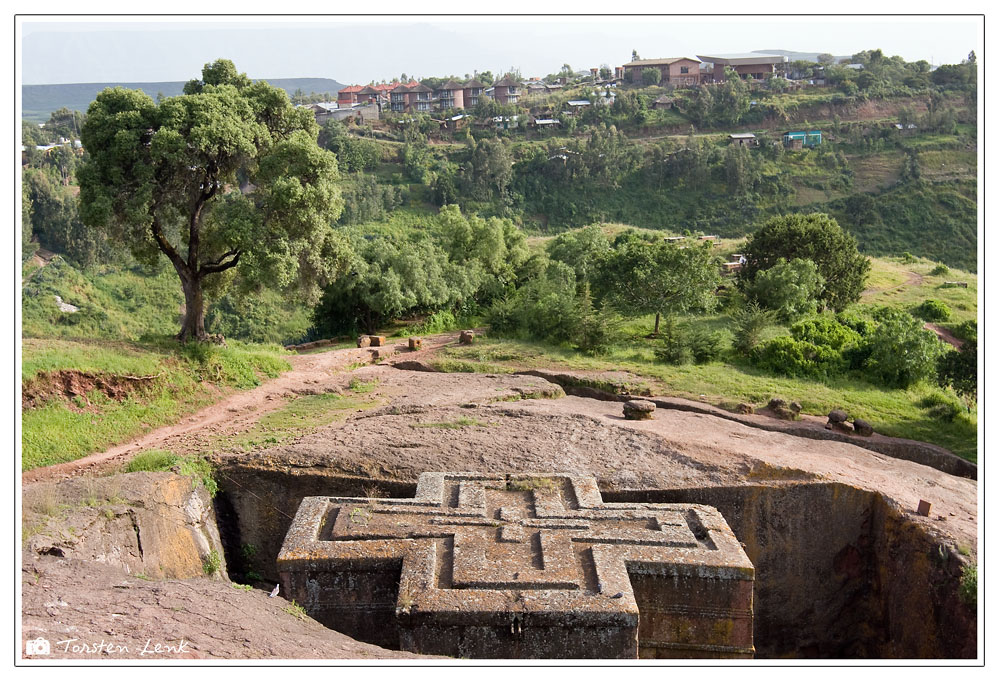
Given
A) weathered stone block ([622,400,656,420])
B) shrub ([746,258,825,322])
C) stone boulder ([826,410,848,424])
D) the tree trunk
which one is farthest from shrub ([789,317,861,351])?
the tree trunk

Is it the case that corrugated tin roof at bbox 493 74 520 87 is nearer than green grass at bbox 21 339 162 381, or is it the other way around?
green grass at bbox 21 339 162 381

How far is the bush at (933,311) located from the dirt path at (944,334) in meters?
0.51

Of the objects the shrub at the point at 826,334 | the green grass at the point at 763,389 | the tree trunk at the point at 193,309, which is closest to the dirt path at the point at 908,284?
the shrub at the point at 826,334

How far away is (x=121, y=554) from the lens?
8227 mm

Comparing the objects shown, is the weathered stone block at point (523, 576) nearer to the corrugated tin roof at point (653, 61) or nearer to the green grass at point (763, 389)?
the green grass at point (763, 389)

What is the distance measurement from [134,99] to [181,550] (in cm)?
883

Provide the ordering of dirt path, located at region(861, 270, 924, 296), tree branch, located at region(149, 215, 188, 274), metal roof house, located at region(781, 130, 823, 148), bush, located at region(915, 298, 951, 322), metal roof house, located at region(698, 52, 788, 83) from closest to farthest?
tree branch, located at region(149, 215, 188, 274)
bush, located at region(915, 298, 951, 322)
dirt path, located at region(861, 270, 924, 296)
metal roof house, located at region(781, 130, 823, 148)
metal roof house, located at region(698, 52, 788, 83)

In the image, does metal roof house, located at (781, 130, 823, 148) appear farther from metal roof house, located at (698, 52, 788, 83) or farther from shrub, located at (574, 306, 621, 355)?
shrub, located at (574, 306, 621, 355)

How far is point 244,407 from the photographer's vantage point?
1375cm

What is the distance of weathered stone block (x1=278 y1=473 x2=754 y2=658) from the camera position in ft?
22.2

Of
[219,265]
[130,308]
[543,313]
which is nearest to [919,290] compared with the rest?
[543,313]

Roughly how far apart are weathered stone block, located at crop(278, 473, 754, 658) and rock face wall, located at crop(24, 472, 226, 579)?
5.06 feet

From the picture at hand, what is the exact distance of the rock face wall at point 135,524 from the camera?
802 centimetres

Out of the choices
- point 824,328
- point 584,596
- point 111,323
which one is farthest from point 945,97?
point 584,596
